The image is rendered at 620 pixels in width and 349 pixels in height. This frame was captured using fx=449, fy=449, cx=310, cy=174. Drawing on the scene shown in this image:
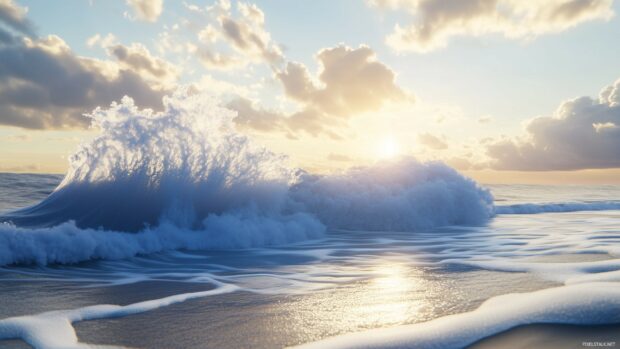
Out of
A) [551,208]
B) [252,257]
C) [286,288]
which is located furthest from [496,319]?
[551,208]

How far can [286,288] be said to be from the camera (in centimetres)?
481

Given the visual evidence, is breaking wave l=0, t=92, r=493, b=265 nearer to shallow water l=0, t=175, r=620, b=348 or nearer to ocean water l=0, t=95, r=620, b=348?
ocean water l=0, t=95, r=620, b=348

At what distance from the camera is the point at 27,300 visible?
164 inches

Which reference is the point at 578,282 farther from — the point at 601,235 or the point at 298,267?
the point at 601,235

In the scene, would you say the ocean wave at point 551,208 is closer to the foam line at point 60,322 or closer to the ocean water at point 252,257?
the ocean water at point 252,257

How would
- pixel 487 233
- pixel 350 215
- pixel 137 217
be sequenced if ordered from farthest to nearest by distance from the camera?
pixel 350 215
pixel 487 233
pixel 137 217

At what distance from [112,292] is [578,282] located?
4.79 metres

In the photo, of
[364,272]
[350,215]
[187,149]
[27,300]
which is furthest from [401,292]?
[350,215]

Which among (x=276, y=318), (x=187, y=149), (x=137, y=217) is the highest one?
(x=187, y=149)

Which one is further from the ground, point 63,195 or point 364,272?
point 63,195

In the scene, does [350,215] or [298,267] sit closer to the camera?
[298,267]

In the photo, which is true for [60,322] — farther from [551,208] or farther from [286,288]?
[551,208]

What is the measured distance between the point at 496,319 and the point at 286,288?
2.19 m

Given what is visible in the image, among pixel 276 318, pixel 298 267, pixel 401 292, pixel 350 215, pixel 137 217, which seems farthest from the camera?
pixel 350 215
